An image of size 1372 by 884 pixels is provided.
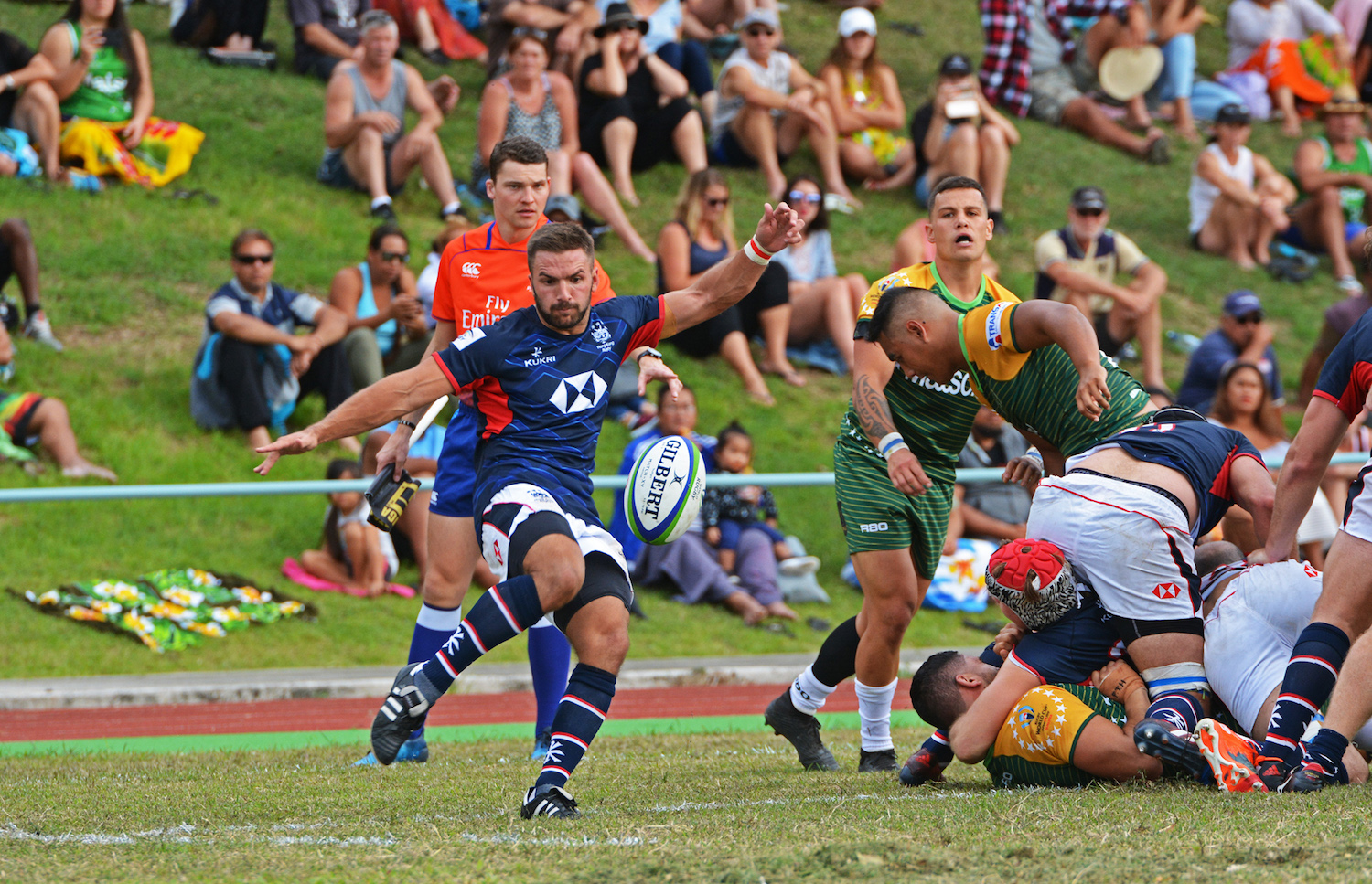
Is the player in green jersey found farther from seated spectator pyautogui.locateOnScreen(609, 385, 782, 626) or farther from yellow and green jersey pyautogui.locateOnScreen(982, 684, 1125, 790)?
seated spectator pyautogui.locateOnScreen(609, 385, 782, 626)

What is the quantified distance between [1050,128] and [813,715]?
47.9ft

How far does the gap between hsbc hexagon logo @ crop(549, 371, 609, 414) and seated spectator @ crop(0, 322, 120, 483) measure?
6782 millimetres

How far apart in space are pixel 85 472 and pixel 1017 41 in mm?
12987

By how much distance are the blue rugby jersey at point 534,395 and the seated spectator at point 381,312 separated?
6.14 metres

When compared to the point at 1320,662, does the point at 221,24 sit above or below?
below

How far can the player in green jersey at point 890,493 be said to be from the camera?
19.4 feet

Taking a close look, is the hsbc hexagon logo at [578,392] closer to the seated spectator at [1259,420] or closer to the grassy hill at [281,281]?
the grassy hill at [281,281]

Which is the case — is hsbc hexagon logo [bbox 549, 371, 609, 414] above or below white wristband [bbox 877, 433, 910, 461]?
above

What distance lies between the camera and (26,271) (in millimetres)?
11648

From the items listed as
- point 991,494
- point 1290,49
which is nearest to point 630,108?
point 991,494

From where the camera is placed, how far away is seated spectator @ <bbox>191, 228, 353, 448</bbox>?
11141mm

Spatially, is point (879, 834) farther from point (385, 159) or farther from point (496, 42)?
point (496, 42)

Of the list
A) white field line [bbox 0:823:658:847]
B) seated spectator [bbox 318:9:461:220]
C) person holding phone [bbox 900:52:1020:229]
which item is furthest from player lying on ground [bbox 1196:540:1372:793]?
person holding phone [bbox 900:52:1020:229]

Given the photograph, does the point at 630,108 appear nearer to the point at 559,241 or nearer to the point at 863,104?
the point at 863,104
